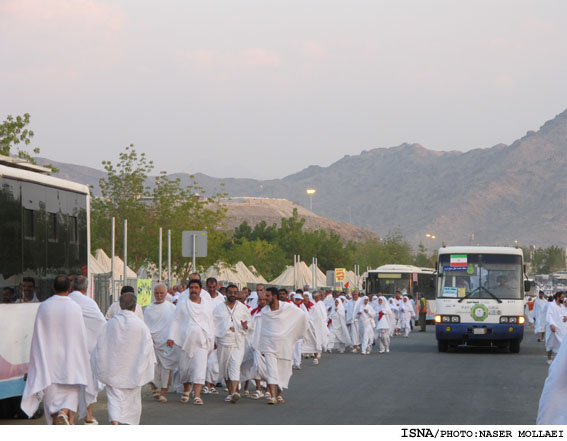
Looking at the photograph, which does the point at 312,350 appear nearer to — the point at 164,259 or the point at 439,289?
the point at 439,289

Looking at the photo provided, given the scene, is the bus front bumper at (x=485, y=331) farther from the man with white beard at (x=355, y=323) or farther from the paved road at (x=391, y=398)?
the man with white beard at (x=355, y=323)

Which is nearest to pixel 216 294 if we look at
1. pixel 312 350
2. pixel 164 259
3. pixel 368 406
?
pixel 368 406

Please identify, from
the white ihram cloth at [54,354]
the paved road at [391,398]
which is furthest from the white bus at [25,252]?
the paved road at [391,398]

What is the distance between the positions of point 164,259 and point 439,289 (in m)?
18.4

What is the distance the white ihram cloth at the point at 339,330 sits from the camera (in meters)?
32.4

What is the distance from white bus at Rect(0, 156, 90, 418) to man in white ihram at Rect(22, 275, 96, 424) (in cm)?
89

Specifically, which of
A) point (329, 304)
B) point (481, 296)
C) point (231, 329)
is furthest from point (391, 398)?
point (329, 304)

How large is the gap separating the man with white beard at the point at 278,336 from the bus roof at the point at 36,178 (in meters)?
3.19

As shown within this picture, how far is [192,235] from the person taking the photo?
89.4 ft

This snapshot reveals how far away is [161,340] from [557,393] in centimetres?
1225

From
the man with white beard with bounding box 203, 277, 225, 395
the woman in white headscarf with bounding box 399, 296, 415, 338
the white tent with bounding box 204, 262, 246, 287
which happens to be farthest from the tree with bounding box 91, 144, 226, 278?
the man with white beard with bounding box 203, 277, 225, 395

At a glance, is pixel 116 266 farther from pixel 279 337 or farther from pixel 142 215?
pixel 279 337

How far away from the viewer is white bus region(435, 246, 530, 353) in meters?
29.4

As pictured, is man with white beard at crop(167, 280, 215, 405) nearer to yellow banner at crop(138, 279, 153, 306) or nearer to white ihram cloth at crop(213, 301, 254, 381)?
white ihram cloth at crop(213, 301, 254, 381)
